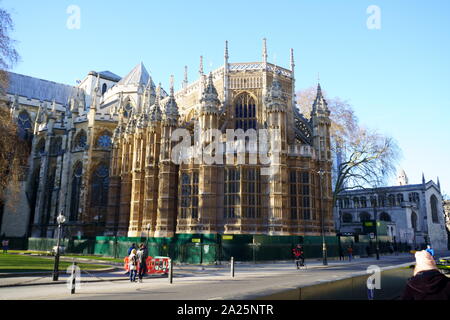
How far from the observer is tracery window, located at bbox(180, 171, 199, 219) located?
32.4m

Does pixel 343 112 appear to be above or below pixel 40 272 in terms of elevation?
A: above

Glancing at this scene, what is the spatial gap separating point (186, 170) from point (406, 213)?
142 feet

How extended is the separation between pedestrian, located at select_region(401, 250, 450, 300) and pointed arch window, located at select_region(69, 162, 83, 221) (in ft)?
154

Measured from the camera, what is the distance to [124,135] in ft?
146

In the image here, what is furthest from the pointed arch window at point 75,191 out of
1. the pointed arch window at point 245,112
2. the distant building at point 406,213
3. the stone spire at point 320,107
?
the distant building at point 406,213

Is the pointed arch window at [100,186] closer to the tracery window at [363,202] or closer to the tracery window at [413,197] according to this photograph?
the tracery window at [363,202]

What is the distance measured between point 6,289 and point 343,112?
133 ft

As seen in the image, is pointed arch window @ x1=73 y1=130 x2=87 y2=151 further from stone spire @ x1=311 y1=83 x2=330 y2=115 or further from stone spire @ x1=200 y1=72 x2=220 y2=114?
stone spire @ x1=311 y1=83 x2=330 y2=115

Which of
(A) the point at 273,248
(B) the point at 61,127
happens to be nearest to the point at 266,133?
(A) the point at 273,248

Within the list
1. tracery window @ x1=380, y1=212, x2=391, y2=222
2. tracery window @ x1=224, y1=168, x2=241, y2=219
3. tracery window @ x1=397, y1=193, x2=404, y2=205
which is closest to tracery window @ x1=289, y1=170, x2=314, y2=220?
tracery window @ x1=224, y1=168, x2=241, y2=219

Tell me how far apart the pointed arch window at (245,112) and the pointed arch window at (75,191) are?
2358 centimetres

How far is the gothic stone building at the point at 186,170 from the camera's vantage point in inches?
1238
